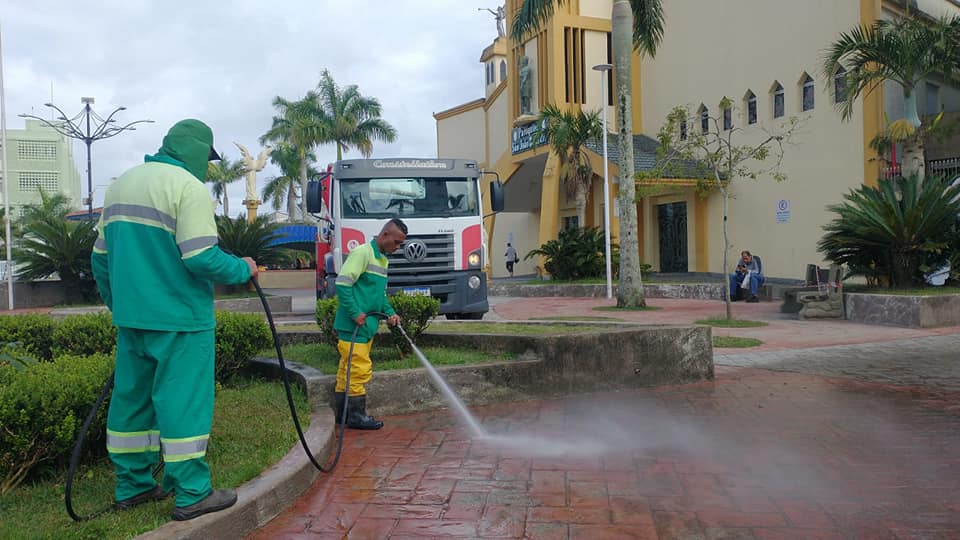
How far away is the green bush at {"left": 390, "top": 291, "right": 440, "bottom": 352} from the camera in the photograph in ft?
22.4

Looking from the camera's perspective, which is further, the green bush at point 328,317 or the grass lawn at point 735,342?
the grass lawn at point 735,342

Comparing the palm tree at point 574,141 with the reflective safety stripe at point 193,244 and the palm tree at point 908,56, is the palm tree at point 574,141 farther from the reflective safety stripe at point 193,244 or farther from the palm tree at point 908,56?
the reflective safety stripe at point 193,244

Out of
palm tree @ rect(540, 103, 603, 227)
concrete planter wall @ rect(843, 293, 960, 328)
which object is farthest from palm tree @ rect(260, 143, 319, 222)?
concrete planter wall @ rect(843, 293, 960, 328)

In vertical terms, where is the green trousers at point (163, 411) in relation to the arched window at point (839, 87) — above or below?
below

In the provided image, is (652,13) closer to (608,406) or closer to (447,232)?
(447,232)

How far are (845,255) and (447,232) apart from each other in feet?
25.2

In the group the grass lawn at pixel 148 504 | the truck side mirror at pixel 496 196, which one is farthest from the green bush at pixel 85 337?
the truck side mirror at pixel 496 196

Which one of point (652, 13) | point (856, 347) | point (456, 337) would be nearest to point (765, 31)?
point (652, 13)

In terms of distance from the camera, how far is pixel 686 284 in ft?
64.2

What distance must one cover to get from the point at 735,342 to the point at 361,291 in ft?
20.9

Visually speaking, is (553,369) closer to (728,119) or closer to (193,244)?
(193,244)

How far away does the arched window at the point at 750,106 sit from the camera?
2306 cm

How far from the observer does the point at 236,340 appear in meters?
6.28

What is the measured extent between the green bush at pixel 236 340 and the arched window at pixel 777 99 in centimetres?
1957
